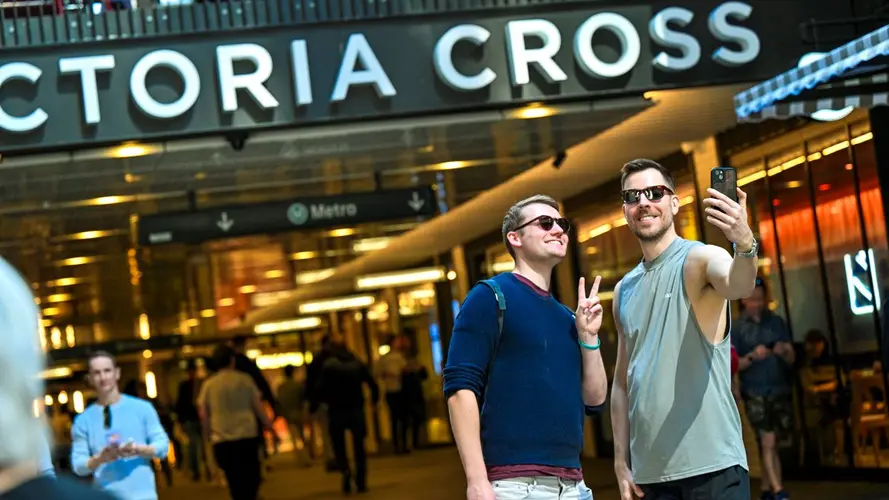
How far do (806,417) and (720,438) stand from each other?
29.8 feet

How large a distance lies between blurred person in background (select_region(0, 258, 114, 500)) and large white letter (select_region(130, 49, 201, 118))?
348 inches

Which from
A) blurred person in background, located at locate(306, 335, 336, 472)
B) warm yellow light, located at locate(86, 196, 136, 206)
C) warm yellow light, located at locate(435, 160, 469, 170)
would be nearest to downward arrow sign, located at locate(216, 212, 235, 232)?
warm yellow light, located at locate(86, 196, 136, 206)

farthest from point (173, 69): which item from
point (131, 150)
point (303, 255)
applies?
point (303, 255)

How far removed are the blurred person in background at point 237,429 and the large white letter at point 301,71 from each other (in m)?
4.34

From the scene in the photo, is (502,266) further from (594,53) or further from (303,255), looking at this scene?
(594,53)

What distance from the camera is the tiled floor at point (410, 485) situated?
12.3 metres

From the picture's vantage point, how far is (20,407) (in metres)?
1.58

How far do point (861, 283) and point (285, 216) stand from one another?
5214 mm

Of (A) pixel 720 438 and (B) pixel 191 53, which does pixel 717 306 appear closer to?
(A) pixel 720 438

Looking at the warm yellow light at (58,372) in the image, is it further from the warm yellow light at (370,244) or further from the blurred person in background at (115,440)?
the blurred person in background at (115,440)

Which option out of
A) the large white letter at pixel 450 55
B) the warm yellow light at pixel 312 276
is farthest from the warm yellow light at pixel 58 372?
the large white letter at pixel 450 55

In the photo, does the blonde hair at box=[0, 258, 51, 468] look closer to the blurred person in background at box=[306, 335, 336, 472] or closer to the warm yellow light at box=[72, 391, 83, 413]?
the blurred person in background at box=[306, 335, 336, 472]

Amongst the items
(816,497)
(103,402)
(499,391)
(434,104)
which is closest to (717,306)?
(499,391)

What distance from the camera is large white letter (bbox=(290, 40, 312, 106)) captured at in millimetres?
10352
